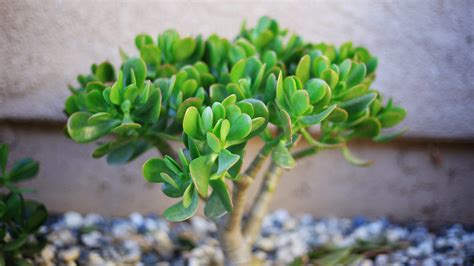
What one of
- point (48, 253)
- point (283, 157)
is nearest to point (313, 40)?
point (283, 157)

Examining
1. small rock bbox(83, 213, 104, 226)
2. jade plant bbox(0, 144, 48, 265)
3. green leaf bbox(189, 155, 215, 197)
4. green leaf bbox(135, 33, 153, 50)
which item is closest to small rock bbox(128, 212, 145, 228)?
small rock bbox(83, 213, 104, 226)

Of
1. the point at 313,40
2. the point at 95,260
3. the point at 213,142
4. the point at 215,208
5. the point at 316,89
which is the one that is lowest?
the point at 95,260

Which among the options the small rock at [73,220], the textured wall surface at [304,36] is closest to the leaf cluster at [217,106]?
the textured wall surface at [304,36]

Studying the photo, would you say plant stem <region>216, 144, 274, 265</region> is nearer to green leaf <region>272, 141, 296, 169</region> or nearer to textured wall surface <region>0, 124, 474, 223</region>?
green leaf <region>272, 141, 296, 169</region>

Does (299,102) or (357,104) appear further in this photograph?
(357,104)

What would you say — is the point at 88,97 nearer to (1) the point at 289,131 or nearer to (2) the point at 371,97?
(1) the point at 289,131

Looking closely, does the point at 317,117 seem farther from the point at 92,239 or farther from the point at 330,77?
the point at 92,239
